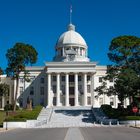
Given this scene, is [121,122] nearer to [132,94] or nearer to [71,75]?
[132,94]

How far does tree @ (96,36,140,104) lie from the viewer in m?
58.2

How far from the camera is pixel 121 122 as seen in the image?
178 ft

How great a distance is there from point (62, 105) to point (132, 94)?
3518 cm

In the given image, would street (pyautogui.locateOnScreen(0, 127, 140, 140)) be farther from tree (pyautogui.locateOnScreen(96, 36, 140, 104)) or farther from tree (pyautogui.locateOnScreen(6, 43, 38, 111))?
tree (pyautogui.locateOnScreen(6, 43, 38, 111))

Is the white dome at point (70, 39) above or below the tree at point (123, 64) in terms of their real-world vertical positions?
above

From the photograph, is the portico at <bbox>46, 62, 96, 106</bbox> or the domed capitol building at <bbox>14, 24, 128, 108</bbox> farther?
the domed capitol building at <bbox>14, 24, 128, 108</bbox>

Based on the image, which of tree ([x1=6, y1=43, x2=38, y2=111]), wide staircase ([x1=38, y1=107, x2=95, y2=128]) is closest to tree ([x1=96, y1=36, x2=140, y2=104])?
wide staircase ([x1=38, y1=107, x2=95, y2=128])

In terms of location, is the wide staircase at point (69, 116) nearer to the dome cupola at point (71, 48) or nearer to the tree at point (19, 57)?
the tree at point (19, 57)

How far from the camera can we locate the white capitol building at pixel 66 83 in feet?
296

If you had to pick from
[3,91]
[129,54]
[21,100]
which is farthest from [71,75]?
[129,54]

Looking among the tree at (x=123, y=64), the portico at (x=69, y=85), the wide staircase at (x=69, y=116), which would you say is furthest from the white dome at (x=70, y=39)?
the tree at (x=123, y=64)

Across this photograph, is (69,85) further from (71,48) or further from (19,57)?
(19,57)

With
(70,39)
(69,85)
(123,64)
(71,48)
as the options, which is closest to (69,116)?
(123,64)

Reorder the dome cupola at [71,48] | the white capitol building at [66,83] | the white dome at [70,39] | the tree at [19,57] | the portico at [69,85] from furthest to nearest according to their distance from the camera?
1. the white dome at [70,39]
2. the dome cupola at [71,48]
3. the white capitol building at [66,83]
4. the portico at [69,85]
5. the tree at [19,57]
